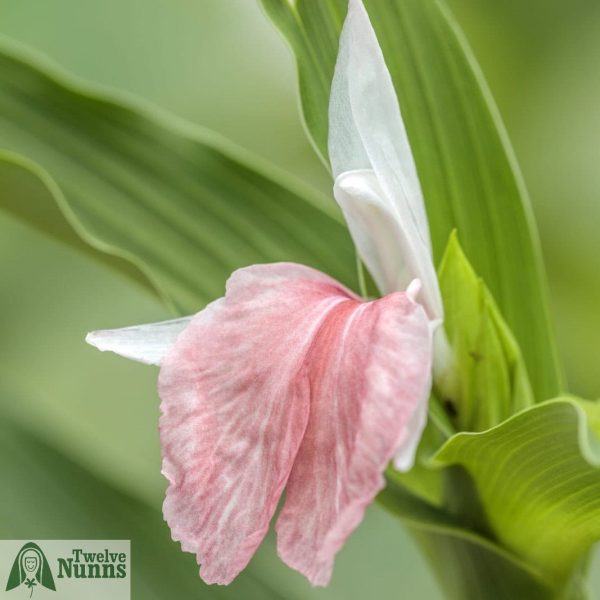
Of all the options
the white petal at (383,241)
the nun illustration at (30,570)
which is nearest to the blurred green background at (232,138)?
the nun illustration at (30,570)

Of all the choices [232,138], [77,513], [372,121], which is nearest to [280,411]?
[372,121]

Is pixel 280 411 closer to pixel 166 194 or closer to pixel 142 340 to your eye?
pixel 142 340

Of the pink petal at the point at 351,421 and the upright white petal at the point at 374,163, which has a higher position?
the upright white petal at the point at 374,163

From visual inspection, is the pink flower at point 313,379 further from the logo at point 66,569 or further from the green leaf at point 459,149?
the logo at point 66,569

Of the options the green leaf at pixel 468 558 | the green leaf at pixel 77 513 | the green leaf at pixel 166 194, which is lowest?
the green leaf at pixel 77 513

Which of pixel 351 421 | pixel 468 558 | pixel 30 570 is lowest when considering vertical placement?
pixel 30 570

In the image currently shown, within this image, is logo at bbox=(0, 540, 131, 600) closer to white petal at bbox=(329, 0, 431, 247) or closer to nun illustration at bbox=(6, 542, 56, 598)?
nun illustration at bbox=(6, 542, 56, 598)
